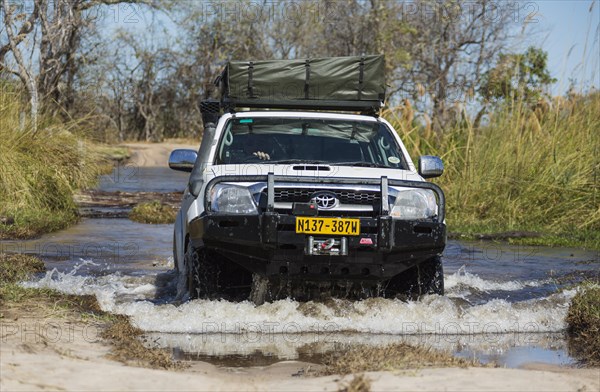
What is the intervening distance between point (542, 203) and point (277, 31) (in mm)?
31161

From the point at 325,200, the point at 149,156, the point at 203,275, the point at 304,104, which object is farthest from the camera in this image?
the point at 149,156

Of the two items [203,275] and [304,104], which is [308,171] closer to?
[203,275]

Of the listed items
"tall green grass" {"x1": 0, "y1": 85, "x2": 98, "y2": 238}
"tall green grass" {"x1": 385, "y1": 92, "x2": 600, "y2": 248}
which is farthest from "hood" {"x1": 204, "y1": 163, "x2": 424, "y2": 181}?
"tall green grass" {"x1": 385, "y1": 92, "x2": 600, "y2": 248}

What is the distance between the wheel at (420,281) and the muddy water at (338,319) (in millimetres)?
83

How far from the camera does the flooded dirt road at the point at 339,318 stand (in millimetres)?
6008

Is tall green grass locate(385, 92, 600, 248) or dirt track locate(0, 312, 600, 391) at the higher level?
tall green grass locate(385, 92, 600, 248)

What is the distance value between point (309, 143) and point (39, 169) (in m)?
7.26

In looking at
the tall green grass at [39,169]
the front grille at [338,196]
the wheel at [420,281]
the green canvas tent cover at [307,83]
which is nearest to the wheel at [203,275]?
the front grille at [338,196]

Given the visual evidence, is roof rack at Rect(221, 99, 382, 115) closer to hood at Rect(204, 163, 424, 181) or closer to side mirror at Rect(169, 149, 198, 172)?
side mirror at Rect(169, 149, 198, 172)

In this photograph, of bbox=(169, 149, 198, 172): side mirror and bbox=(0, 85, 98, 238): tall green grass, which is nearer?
bbox=(169, 149, 198, 172): side mirror

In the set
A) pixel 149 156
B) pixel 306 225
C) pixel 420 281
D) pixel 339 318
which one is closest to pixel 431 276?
pixel 420 281

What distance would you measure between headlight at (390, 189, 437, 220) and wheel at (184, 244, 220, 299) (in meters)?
1.28

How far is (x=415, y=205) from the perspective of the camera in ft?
22.1

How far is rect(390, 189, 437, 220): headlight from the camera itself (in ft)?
21.9
